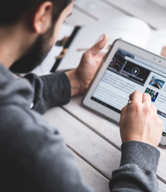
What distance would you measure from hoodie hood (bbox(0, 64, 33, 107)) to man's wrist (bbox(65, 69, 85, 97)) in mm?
387

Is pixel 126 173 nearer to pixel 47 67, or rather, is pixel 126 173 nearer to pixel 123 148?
pixel 123 148

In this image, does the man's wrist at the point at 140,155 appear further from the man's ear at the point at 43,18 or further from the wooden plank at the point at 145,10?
the wooden plank at the point at 145,10

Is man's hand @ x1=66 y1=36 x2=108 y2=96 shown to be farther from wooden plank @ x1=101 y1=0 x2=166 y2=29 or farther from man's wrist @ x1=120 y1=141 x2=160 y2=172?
wooden plank @ x1=101 y1=0 x2=166 y2=29

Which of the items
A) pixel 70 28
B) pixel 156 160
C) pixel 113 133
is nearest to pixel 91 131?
pixel 113 133

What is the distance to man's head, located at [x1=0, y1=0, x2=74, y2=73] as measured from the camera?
0.45 m

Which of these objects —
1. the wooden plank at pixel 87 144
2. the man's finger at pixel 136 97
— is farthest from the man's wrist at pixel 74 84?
the man's finger at pixel 136 97

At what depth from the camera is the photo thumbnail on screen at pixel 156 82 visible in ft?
2.30

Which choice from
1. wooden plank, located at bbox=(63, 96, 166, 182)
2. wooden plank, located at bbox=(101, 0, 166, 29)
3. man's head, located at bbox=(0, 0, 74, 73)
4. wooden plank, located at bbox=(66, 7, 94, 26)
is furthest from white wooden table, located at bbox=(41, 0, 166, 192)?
wooden plank, located at bbox=(101, 0, 166, 29)

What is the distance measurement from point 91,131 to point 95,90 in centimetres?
14

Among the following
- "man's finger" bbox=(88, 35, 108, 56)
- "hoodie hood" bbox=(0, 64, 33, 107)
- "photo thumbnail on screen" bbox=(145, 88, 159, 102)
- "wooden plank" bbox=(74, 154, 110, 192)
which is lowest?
"wooden plank" bbox=(74, 154, 110, 192)

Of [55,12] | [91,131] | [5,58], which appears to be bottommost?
[91,131]

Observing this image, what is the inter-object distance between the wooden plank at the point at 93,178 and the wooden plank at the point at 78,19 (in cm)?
76

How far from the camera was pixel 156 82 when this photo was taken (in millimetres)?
707

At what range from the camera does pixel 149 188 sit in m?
0.48
